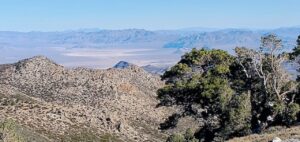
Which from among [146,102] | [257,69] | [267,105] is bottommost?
[146,102]

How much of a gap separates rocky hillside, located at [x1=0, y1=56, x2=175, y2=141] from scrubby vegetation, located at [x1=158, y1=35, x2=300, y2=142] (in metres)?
17.0

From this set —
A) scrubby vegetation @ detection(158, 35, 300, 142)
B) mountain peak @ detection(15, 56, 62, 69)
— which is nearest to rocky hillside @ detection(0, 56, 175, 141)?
mountain peak @ detection(15, 56, 62, 69)

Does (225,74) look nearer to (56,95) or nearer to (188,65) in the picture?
(188,65)

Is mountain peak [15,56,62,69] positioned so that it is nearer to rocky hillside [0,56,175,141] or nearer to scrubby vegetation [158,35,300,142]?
rocky hillside [0,56,175,141]

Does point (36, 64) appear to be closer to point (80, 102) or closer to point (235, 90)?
point (80, 102)

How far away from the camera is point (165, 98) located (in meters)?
52.6

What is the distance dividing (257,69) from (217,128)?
704 cm

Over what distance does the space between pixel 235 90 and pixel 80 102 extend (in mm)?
39682

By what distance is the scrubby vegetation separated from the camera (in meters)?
48.4

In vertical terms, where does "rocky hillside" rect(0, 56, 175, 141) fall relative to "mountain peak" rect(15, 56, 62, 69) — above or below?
below

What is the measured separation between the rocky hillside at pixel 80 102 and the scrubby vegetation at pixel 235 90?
17.0m

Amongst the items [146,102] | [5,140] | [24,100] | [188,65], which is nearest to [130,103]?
[146,102]

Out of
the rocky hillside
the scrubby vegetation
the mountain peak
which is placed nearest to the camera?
the scrubby vegetation

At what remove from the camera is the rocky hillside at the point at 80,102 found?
66375 mm
